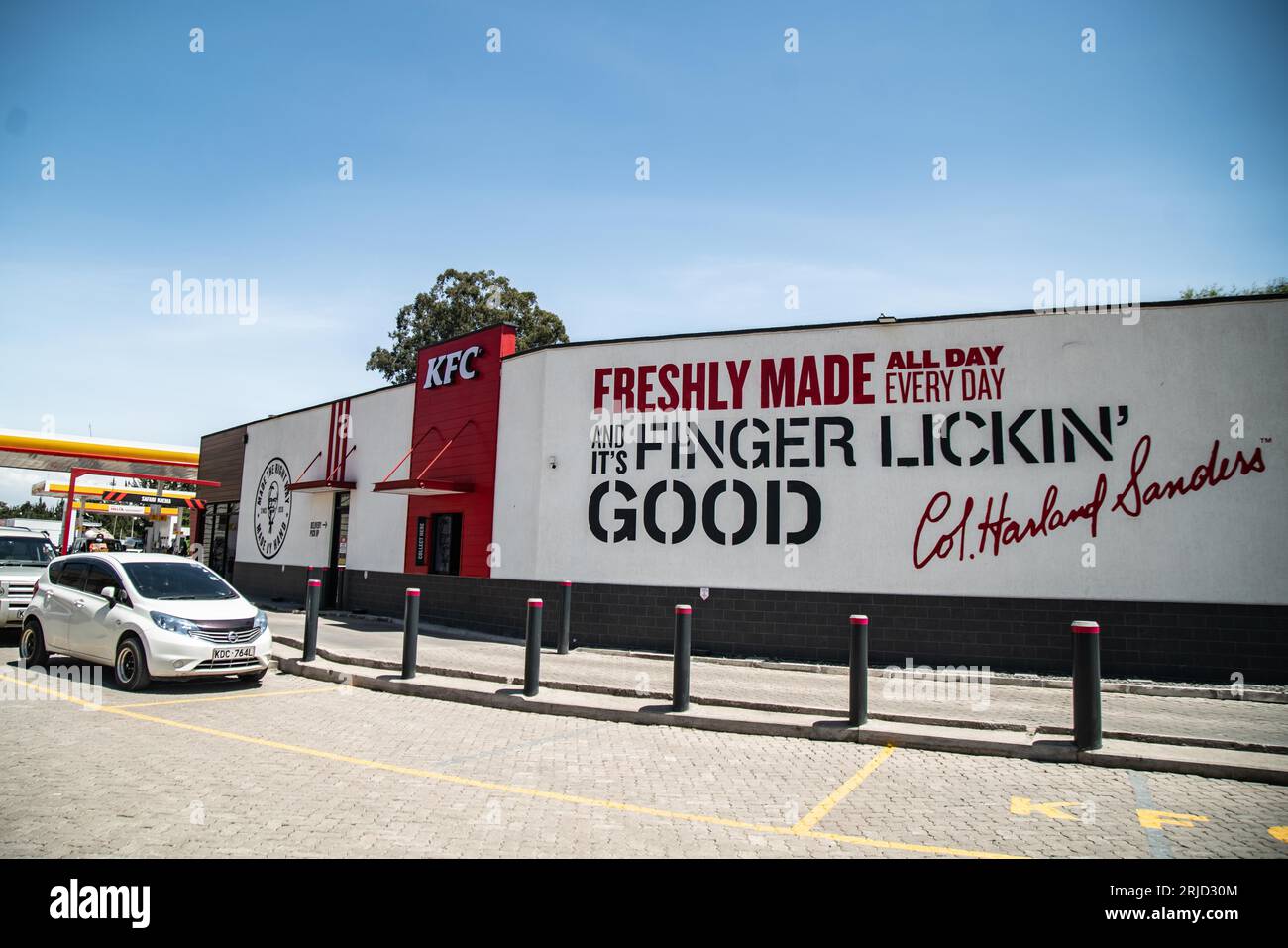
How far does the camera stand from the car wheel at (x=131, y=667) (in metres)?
9.74

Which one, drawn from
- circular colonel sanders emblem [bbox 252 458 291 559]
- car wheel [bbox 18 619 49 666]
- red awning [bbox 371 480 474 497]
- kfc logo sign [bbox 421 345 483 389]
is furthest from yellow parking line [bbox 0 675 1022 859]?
circular colonel sanders emblem [bbox 252 458 291 559]

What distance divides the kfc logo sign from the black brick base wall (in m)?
5.10

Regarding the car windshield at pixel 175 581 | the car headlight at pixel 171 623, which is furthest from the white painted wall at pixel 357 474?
the car headlight at pixel 171 623

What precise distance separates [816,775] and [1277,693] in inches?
311

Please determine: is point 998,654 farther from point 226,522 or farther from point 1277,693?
point 226,522

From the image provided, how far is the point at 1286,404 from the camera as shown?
1184cm

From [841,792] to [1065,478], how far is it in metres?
8.36

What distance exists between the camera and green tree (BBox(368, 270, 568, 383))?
135ft

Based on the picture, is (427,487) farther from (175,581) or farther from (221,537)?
(221,537)

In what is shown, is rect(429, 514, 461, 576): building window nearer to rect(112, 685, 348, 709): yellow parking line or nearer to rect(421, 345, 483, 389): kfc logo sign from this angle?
rect(421, 345, 483, 389): kfc logo sign

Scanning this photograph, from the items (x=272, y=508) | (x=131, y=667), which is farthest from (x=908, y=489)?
(x=272, y=508)
